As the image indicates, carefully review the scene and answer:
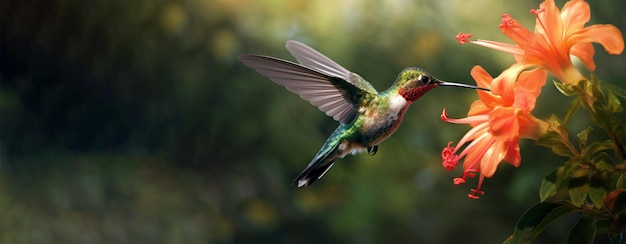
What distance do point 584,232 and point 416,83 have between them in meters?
0.23

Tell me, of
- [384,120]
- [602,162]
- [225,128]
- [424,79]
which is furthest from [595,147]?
[225,128]

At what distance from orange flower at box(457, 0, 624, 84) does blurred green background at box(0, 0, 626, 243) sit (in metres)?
1.74

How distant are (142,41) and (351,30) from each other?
2.42ft

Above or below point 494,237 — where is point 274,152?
above

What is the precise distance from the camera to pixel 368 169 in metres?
2.42

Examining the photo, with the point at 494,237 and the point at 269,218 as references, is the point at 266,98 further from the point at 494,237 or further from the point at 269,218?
the point at 494,237

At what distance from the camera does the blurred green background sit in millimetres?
2398

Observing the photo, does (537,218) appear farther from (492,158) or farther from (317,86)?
(317,86)

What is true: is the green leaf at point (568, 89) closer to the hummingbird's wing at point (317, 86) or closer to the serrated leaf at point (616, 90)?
the serrated leaf at point (616, 90)

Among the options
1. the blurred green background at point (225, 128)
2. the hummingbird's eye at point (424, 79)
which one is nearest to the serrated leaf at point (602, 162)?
the hummingbird's eye at point (424, 79)

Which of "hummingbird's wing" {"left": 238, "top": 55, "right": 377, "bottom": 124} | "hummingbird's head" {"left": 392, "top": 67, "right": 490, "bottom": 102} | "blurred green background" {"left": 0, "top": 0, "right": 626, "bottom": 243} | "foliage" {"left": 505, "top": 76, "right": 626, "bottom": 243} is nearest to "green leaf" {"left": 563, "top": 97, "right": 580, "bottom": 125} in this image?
"foliage" {"left": 505, "top": 76, "right": 626, "bottom": 243}

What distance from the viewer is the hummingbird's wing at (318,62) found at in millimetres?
835

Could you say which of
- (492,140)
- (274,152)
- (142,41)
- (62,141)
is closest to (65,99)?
(62,141)

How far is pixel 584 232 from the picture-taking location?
1.88ft
